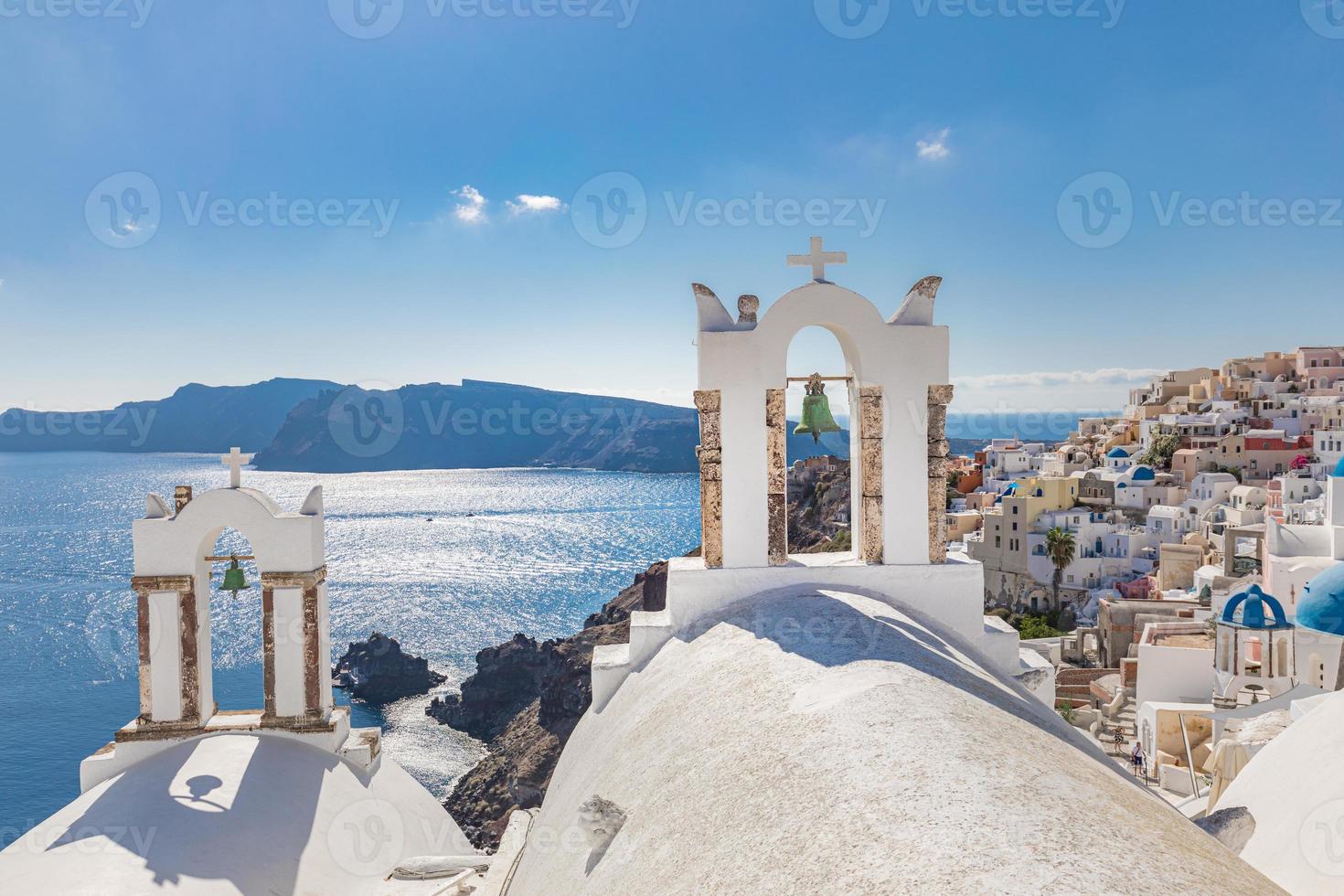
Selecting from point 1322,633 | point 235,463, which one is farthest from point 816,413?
point 1322,633

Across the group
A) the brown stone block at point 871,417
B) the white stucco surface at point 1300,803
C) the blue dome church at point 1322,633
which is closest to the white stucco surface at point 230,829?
the brown stone block at point 871,417

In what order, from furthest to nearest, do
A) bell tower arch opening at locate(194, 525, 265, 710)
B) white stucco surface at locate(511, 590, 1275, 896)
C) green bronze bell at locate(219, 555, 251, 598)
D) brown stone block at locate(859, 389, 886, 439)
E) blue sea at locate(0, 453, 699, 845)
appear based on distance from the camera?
bell tower arch opening at locate(194, 525, 265, 710)
blue sea at locate(0, 453, 699, 845)
green bronze bell at locate(219, 555, 251, 598)
brown stone block at locate(859, 389, 886, 439)
white stucco surface at locate(511, 590, 1275, 896)

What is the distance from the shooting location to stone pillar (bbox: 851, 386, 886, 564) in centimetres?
661

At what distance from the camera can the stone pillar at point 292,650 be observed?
8266 millimetres

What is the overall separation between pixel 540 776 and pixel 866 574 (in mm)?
25571

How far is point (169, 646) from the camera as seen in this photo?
26.1 feet

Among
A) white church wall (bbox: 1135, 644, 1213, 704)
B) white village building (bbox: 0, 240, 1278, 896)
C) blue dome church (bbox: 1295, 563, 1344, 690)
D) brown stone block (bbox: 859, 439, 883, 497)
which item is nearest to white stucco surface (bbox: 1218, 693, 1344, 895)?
white village building (bbox: 0, 240, 1278, 896)

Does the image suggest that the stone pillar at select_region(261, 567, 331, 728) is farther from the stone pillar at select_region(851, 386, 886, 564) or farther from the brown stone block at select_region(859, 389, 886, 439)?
the brown stone block at select_region(859, 389, 886, 439)

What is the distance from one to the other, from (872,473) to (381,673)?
4218 cm

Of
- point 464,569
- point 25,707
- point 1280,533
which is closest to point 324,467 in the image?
point 464,569

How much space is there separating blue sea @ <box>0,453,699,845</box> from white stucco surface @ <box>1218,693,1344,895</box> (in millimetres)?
23847

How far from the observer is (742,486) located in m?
6.55

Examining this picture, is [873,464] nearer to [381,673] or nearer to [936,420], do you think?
[936,420]

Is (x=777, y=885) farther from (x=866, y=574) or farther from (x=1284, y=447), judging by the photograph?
(x=1284, y=447)
